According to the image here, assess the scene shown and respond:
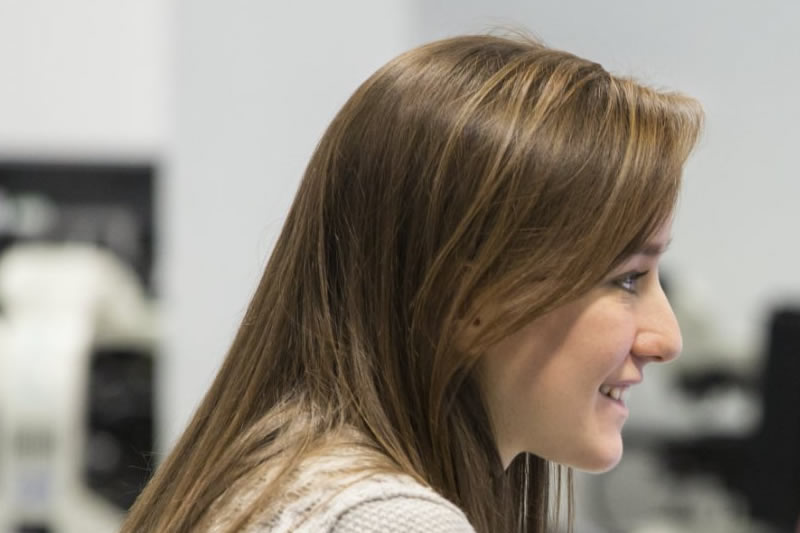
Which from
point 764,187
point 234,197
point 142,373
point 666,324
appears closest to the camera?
point 666,324

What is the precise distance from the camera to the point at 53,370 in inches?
114

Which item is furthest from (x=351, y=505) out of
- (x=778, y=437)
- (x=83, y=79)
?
(x=83, y=79)

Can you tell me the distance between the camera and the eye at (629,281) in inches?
41.1

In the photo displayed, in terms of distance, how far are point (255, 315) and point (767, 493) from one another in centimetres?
172

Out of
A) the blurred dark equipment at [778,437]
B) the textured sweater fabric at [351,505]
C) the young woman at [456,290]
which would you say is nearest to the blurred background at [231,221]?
the blurred dark equipment at [778,437]

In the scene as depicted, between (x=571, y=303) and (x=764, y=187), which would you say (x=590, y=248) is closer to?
(x=571, y=303)

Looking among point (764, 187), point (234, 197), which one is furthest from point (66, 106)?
point (764, 187)

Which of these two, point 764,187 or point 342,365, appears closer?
point 342,365

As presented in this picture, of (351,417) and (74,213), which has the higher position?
(351,417)

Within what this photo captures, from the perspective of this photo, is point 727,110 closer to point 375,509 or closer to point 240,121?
point 240,121

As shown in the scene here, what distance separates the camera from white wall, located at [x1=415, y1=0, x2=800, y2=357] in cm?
349

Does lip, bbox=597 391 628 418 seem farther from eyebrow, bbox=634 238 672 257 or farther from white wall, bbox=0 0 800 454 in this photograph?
white wall, bbox=0 0 800 454

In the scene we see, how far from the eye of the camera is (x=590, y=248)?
3.26 feet

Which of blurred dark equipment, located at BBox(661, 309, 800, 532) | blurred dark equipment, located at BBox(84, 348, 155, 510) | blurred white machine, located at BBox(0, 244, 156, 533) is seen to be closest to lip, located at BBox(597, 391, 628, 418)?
blurred dark equipment, located at BBox(661, 309, 800, 532)
